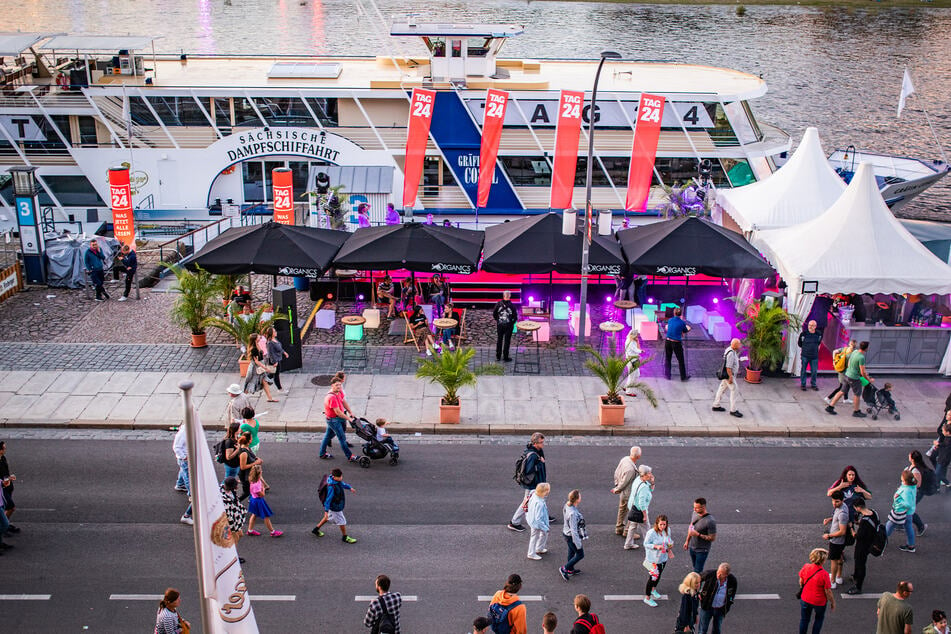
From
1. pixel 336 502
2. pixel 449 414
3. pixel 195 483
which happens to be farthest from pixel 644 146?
pixel 195 483

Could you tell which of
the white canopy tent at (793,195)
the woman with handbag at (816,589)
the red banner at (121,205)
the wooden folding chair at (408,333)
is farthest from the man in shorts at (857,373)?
the red banner at (121,205)

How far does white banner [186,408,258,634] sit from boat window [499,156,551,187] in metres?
24.0

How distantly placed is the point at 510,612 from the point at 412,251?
Answer: 12.7 metres

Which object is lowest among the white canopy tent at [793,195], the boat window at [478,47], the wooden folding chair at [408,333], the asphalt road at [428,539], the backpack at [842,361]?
the asphalt road at [428,539]

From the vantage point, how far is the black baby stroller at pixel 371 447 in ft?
56.7

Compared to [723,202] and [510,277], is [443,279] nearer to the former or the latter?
[510,277]

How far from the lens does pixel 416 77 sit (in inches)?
1291

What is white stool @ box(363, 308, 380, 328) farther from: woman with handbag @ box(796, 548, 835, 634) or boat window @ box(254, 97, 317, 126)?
woman with handbag @ box(796, 548, 835, 634)

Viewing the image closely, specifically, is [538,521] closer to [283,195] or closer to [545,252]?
[545,252]

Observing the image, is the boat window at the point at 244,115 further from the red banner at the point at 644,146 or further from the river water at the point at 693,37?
the river water at the point at 693,37

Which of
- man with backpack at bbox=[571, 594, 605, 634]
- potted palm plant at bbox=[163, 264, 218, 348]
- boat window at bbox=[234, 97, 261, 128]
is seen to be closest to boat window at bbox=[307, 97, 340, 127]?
boat window at bbox=[234, 97, 261, 128]

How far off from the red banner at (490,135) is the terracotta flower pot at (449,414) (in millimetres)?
11447

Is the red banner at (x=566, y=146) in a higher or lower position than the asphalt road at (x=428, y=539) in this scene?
higher

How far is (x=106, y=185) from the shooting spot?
32469mm
